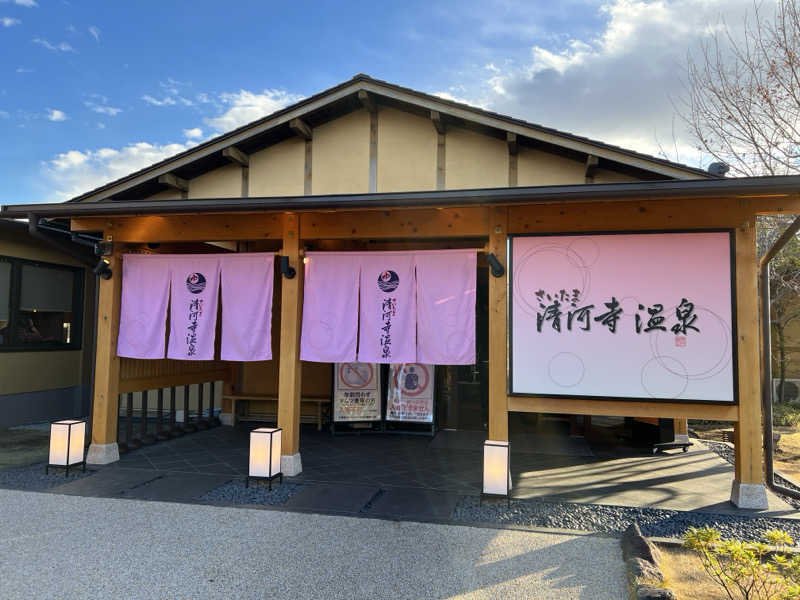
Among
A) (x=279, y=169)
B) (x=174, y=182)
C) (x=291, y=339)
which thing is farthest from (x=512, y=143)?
(x=174, y=182)

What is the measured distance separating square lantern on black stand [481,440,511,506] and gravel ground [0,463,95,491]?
518 centimetres

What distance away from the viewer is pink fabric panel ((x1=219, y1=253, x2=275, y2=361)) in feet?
22.0

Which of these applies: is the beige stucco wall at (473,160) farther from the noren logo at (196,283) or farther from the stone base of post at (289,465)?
the stone base of post at (289,465)

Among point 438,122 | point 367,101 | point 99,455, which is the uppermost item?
point 367,101

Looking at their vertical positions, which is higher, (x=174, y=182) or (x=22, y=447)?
(x=174, y=182)

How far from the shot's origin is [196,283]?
6.98 m

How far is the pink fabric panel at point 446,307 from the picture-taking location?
6176 millimetres

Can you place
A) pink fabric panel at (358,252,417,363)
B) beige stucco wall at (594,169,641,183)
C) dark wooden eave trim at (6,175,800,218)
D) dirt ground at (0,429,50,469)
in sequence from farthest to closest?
beige stucco wall at (594,169,641,183) → dirt ground at (0,429,50,469) → pink fabric panel at (358,252,417,363) → dark wooden eave trim at (6,175,800,218)

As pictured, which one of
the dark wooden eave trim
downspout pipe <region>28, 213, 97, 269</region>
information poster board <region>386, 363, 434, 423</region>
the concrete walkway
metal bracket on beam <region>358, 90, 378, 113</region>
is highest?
metal bracket on beam <region>358, 90, 378, 113</region>

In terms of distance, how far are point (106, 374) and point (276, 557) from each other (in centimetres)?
446

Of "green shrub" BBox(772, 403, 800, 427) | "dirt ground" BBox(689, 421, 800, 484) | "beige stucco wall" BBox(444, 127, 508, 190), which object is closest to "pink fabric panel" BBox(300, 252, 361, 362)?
"beige stucco wall" BBox(444, 127, 508, 190)

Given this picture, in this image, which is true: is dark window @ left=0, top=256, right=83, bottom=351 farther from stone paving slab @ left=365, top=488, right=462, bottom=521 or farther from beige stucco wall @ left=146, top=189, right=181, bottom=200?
stone paving slab @ left=365, top=488, right=462, bottom=521

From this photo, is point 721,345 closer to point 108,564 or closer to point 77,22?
point 108,564

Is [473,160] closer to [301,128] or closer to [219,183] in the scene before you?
[301,128]
